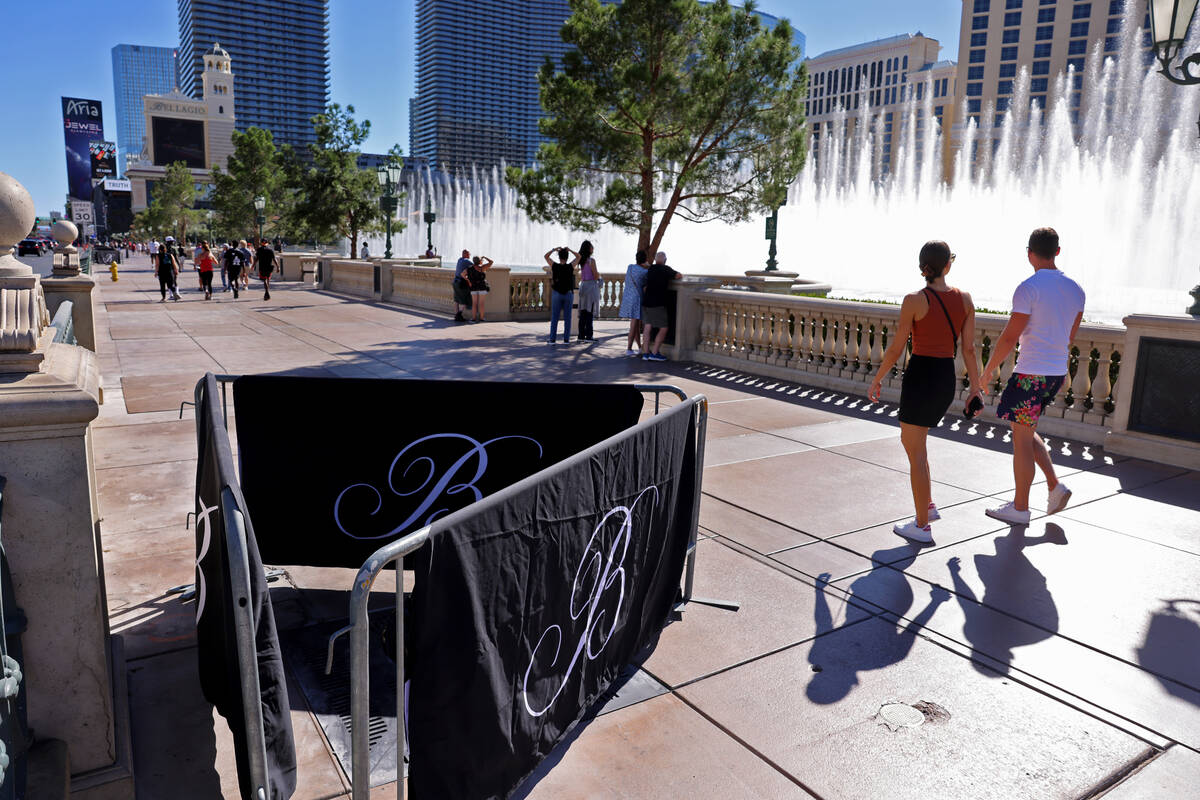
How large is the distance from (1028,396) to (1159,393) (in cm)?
297

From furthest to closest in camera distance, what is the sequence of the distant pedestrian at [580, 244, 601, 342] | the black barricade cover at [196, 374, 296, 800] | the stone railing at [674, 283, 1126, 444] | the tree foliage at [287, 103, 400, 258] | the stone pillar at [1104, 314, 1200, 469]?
1. the tree foliage at [287, 103, 400, 258]
2. the distant pedestrian at [580, 244, 601, 342]
3. the stone railing at [674, 283, 1126, 444]
4. the stone pillar at [1104, 314, 1200, 469]
5. the black barricade cover at [196, 374, 296, 800]

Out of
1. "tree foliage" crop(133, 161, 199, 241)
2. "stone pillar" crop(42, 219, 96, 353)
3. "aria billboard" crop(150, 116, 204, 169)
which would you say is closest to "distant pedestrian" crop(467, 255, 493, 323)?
"stone pillar" crop(42, 219, 96, 353)

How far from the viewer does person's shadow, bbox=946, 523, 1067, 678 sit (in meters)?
4.32

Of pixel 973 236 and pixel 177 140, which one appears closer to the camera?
pixel 973 236

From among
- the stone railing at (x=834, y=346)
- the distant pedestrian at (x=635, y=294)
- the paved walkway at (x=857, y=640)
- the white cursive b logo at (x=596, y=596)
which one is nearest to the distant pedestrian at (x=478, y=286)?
the distant pedestrian at (x=635, y=294)

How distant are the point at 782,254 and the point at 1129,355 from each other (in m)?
27.1

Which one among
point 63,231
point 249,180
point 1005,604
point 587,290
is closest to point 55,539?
point 1005,604

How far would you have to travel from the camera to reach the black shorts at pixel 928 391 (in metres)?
5.67

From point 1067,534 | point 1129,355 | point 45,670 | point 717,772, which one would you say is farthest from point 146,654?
point 1129,355

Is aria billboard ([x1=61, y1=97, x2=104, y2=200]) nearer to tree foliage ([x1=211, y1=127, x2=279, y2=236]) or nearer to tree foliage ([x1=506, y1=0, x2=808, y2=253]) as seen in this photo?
tree foliage ([x1=211, y1=127, x2=279, y2=236])

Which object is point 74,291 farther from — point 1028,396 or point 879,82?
point 879,82

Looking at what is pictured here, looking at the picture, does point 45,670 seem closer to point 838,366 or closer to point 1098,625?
point 1098,625

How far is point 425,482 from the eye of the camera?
4.63m

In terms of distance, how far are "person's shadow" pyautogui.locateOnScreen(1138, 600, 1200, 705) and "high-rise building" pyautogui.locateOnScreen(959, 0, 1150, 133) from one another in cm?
12841
